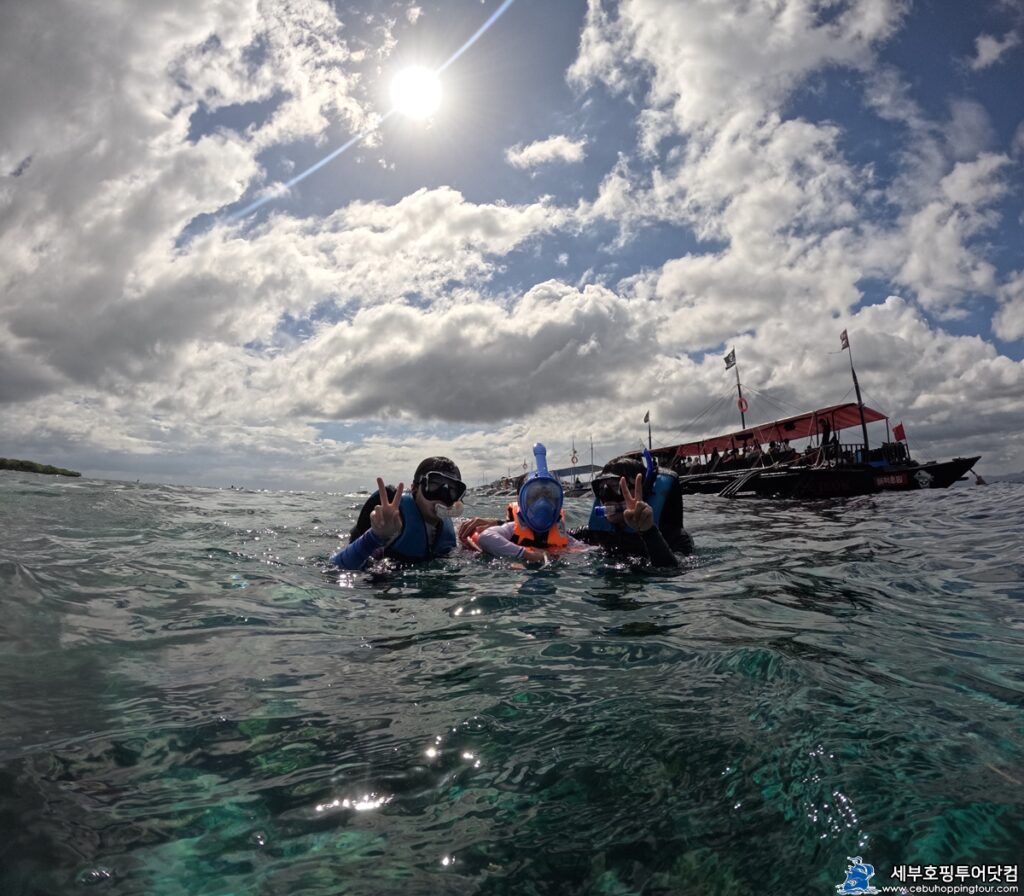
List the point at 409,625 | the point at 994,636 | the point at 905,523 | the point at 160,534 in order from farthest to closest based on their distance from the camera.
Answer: the point at 905,523, the point at 160,534, the point at 409,625, the point at 994,636

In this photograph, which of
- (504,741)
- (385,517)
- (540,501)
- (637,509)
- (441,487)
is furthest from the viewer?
(540,501)

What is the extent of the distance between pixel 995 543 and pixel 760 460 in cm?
2917

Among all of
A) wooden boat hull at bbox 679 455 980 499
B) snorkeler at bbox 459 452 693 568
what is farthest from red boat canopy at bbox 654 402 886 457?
snorkeler at bbox 459 452 693 568

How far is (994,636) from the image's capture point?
3357 mm

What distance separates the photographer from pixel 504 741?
7.04 ft

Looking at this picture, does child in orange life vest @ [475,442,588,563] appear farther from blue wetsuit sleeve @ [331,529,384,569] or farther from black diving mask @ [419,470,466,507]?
blue wetsuit sleeve @ [331,529,384,569]

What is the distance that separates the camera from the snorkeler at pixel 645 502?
590cm

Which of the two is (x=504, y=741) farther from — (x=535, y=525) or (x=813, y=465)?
(x=813, y=465)

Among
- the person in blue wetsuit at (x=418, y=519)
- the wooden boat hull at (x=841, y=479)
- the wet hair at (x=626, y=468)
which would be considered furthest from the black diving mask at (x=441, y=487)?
the wooden boat hull at (x=841, y=479)

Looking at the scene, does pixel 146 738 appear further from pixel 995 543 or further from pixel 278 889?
pixel 995 543

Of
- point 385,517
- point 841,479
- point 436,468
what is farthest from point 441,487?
point 841,479

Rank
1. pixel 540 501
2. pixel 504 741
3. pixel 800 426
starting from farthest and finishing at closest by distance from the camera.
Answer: pixel 800 426 < pixel 540 501 < pixel 504 741

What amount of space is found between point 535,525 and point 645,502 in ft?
4.67

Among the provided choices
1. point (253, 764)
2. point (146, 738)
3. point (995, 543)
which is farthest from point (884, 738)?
point (995, 543)
